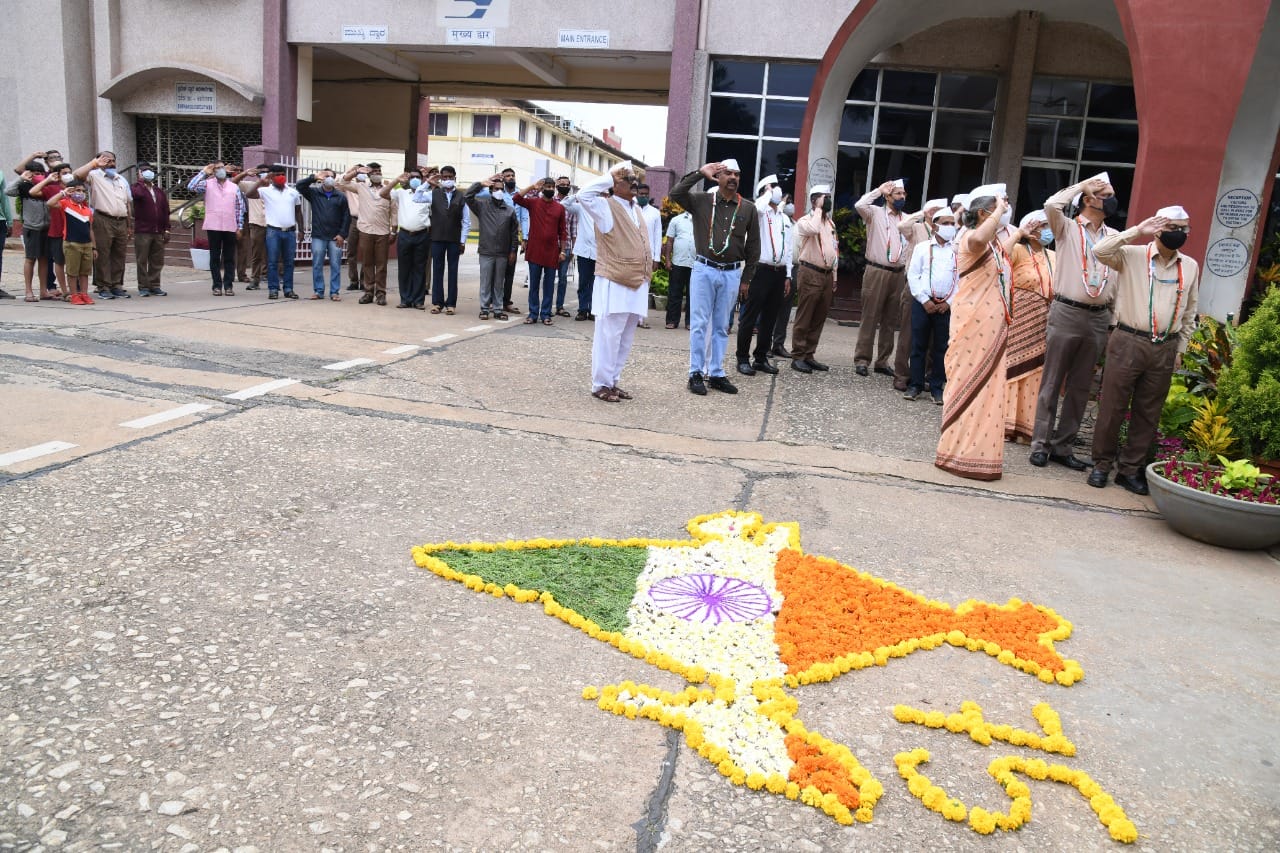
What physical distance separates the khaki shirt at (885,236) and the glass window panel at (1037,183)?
7649 millimetres

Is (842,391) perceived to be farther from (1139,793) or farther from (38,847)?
(38,847)

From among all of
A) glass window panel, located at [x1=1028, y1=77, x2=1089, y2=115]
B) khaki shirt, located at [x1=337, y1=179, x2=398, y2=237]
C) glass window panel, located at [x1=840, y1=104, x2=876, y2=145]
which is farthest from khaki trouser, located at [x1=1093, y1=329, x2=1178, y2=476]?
glass window panel, located at [x1=1028, y1=77, x2=1089, y2=115]

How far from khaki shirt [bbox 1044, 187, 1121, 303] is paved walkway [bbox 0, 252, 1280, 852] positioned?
1331 mm

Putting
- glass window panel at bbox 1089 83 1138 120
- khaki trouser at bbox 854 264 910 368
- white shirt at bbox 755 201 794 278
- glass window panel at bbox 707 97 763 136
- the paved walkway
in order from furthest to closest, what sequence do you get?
1. glass window panel at bbox 707 97 763 136
2. glass window panel at bbox 1089 83 1138 120
3. khaki trouser at bbox 854 264 910 368
4. white shirt at bbox 755 201 794 278
5. the paved walkway

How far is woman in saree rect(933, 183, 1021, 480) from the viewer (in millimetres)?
6305

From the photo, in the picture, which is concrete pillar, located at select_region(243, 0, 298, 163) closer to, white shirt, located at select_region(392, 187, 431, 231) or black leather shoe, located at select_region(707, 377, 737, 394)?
white shirt, located at select_region(392, 187, 431, 231)

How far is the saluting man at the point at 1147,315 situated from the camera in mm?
6027

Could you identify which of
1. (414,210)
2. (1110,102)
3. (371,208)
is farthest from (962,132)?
(371,208)

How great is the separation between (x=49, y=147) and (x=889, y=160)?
16020 millimetres

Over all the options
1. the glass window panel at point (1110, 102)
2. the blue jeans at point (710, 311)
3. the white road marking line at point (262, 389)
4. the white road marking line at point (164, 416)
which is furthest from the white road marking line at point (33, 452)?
the glass window panel at point (1110, 102)

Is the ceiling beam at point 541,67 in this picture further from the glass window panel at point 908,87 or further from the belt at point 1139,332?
the belt at point 1139,332

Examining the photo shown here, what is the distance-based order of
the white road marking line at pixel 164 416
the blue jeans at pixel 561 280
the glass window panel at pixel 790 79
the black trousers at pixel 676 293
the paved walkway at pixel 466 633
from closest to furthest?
the paved walkway at pixel 466 633 → the white road marking line at pixel 164 416 → the black trousers at pixel 676 293 → the blue jeans at pixel 561 280 → the glass window panel at pixel 790 79

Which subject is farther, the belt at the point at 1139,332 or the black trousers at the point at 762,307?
the black trousers at the point at 762,307

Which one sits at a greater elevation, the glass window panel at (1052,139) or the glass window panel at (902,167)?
the glass window panel at (1052,139)
